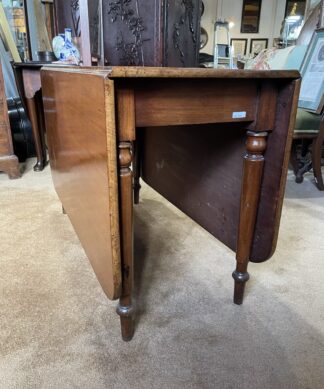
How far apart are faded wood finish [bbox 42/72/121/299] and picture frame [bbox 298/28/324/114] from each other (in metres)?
1.68

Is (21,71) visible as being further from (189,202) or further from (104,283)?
(104,283)

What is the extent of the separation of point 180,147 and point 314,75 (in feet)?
4.59

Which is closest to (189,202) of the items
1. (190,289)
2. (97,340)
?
(190,289)

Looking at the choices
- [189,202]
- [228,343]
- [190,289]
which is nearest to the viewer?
[228,343]

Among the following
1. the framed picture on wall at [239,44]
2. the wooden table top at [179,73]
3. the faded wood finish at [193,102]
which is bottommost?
the faded wood finish at [193,102]

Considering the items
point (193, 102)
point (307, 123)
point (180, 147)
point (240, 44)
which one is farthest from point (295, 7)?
point (193, 102)

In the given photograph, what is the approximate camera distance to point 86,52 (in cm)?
107

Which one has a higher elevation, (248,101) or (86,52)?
(86,52)

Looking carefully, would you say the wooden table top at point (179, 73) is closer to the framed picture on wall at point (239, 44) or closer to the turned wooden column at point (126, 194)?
the turned wooden column at point (126, 194)

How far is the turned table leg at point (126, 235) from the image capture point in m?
0.72

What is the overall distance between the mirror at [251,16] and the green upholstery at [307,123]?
Answer: 8249mm

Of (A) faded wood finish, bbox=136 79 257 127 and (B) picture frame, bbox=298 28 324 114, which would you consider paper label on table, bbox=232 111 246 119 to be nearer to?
(A) faded wood finish, bbox=136 79 257 127

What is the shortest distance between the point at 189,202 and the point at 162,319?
1.57 feet

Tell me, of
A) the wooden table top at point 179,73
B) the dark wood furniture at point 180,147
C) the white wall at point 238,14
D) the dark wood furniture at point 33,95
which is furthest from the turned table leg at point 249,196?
the white wall at point 238,14
